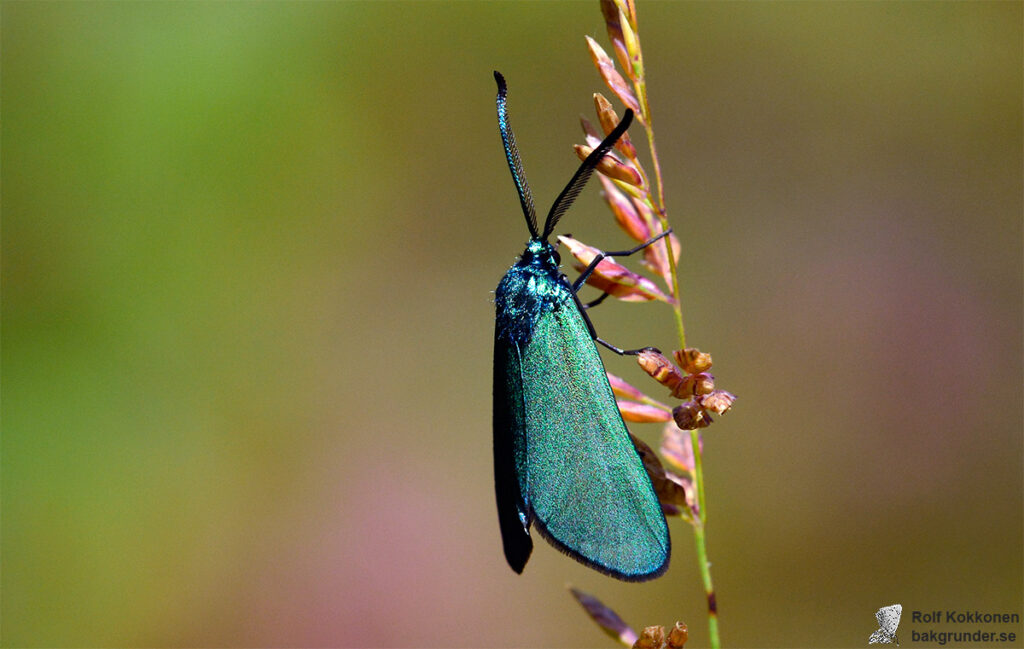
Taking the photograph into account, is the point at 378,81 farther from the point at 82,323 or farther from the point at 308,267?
the point at 82,323

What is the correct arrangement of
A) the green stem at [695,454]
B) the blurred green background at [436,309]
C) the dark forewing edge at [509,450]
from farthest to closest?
the blurred green background at [436,309] < the dark forewing edge at [509,450] < the green stem at [695,454]

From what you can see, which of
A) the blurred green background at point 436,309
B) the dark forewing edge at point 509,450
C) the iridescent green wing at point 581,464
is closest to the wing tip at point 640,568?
the iridescent green wing at point 581,464

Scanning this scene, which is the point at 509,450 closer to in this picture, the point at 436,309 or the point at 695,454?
the point at 695,454

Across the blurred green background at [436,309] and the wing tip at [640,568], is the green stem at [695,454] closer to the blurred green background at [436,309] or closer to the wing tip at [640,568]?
the wing tip at [640,568]

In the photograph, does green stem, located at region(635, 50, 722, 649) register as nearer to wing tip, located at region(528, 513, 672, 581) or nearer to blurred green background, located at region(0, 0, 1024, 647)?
wing tip, located at region(528, 513, 672, 581)

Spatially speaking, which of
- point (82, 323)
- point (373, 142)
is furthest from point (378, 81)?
point (82, 323)

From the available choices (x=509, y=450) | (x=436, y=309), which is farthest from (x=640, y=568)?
(x=436, y=309)
